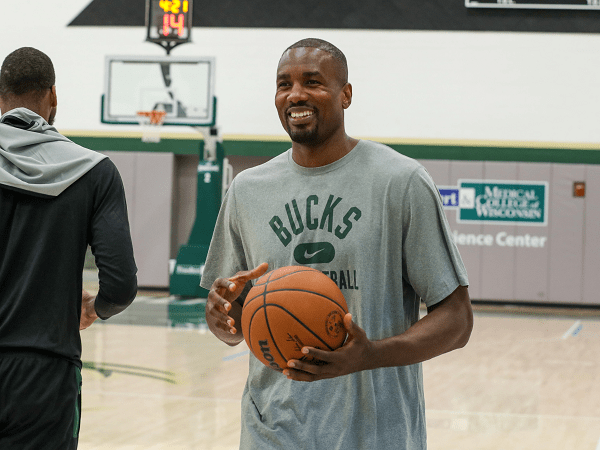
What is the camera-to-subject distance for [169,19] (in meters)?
11.4

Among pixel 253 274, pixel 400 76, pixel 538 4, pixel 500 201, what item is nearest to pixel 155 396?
pixel 253 274

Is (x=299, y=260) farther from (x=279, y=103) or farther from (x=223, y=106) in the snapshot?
(x=223, y=106)

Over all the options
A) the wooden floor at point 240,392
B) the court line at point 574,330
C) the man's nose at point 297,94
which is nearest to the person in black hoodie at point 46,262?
the man's nose at point 297,94

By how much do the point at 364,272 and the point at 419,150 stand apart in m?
12.0

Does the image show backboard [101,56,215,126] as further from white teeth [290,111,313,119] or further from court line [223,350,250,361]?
white teeth [290,111,313,119]

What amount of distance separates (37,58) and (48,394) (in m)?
0.92

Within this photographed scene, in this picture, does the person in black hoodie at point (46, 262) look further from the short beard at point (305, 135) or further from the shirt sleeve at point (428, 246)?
the shirt sleeve at point (428, 246)

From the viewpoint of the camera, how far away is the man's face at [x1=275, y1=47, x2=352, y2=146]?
5.93 ft

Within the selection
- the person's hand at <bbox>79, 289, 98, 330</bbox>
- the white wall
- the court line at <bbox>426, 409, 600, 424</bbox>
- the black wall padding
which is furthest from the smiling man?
the black wall padding

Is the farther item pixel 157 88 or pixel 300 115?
pixel 157 88

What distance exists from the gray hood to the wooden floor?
2.55 meters

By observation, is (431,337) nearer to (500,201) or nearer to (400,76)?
(500,201)

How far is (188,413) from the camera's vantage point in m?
5.05

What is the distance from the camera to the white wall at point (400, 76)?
1332cm
